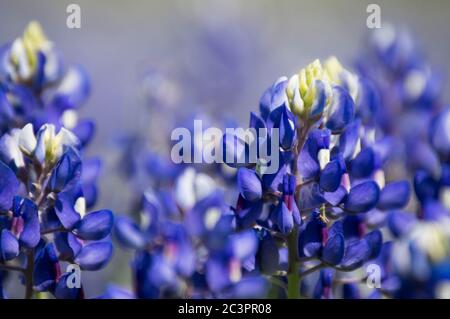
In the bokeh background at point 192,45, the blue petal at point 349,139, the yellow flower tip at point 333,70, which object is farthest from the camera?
the bokeh background at point 192,45

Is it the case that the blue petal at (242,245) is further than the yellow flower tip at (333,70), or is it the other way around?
the yellow flower tip at (333,70)

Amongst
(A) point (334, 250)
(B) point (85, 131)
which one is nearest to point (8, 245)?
(B) point (85, 131)

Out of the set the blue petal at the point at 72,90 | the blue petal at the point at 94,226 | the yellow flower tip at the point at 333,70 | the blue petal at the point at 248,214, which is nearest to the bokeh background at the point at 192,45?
the blue petal at the point at 72,90

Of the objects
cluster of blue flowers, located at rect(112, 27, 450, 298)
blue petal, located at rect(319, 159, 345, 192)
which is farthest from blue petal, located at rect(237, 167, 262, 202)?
blue petal, located at rect(319, 159, 345, 192)

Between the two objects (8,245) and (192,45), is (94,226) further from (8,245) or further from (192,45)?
(192,45)

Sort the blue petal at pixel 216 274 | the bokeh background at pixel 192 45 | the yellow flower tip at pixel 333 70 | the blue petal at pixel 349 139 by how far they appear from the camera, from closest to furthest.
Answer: the blue petal at pixel 216 274 → the blue petal at pixel 349 139 → the yellow flower tip at pixel 333 70 → the bokeh background at pixel 192 45

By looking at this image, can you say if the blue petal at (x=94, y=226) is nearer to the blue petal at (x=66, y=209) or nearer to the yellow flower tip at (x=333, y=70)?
the blue petal at (x=66, y=209)

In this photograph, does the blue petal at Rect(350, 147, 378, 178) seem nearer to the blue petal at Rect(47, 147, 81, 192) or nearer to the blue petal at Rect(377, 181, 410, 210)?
the blue petal at Rect(377, 181, 410, 210)
